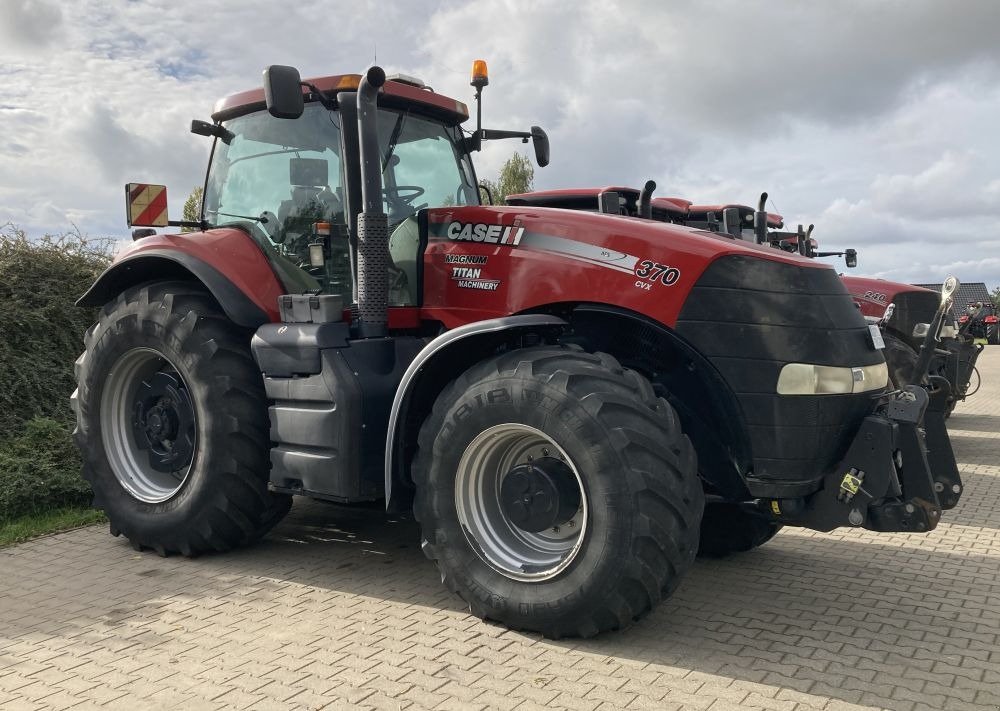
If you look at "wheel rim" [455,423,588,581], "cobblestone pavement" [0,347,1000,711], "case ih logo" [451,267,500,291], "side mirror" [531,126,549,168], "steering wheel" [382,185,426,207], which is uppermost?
"side mirror" [531,126,549,168]

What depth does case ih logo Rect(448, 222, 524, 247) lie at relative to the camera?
427cm

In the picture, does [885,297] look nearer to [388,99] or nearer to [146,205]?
[388,99]

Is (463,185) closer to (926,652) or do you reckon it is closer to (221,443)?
(221,443)

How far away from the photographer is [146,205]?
225 inches

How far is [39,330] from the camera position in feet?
24.0

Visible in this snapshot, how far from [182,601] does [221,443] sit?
2.72ft

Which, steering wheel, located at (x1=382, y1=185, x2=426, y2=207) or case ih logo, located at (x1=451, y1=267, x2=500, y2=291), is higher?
steering wheel, located at (x1=382, y1=185, x2=426, y2=207)

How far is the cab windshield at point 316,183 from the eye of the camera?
4762mm

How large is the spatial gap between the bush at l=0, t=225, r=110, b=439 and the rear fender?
13.1 feet

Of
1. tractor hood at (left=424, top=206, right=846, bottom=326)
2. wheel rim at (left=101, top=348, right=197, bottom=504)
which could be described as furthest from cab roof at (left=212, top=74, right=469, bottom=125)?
wheel rim at (left=101, top=348, right=197, bottom=504)

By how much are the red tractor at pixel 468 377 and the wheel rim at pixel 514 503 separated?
1 cm

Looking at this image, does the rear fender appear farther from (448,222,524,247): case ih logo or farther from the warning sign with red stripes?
the warning sign with red stripes

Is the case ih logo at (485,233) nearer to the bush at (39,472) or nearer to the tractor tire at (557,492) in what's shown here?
the tractor tire at (557,492)

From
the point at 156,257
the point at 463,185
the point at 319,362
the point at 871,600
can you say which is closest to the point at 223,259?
the point at 156,257
